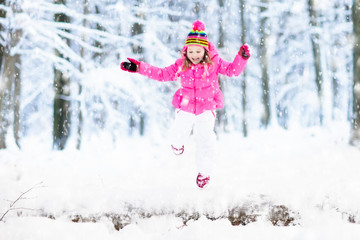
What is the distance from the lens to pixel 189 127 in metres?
4.37

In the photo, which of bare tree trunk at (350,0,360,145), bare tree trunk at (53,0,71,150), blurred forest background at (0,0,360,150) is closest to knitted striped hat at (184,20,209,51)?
blurred forest background at (0,0,360,150)

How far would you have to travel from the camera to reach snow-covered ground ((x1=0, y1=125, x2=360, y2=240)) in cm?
365

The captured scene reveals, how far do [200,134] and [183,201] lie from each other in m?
0.87

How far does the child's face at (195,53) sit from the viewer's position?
401 centimetres

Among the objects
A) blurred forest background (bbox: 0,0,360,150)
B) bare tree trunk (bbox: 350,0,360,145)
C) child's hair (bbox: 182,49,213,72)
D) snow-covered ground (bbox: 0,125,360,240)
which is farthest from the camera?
blurred forest background (bbox: 0,0,360,150)

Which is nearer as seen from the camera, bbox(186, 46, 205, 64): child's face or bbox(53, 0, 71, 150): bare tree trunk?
bbox(186, 46, 205, 64): child's face

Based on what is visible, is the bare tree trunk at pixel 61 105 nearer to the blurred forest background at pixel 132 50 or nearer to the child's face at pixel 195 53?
the blurred forest background at pixel 132 50

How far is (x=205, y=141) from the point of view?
174 inches

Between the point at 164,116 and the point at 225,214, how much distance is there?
9.88 meters

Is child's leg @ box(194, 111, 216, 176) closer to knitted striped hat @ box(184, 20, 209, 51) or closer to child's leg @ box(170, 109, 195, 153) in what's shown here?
child's leg @ box(170, 109, 195, 153)

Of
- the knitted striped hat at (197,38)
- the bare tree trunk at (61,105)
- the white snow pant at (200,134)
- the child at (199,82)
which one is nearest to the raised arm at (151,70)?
the child at (199,82)

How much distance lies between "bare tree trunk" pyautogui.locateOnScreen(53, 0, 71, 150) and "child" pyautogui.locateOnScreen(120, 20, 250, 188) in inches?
216

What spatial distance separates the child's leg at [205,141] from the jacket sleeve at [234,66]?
0.57m

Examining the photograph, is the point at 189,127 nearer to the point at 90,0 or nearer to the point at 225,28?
the point at 90,0
